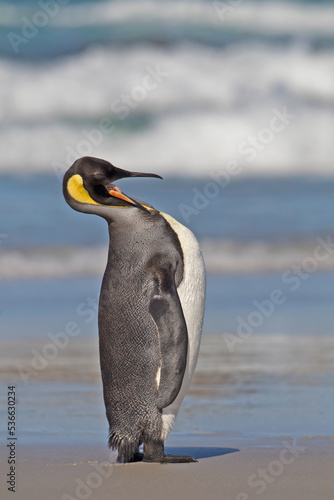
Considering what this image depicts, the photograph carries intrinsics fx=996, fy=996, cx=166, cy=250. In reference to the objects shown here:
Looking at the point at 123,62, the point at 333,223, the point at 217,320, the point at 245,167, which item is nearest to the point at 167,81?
the point at 123,62

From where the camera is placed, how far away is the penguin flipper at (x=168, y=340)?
4164 mm

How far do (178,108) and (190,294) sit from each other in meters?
18.3

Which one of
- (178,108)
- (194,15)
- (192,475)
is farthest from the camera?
(194,15)

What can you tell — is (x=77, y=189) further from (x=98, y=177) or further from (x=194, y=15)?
(x=194, y=15)

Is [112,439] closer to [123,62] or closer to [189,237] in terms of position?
[189,237]

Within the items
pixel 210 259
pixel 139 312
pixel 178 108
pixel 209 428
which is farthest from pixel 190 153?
pixel 139 312

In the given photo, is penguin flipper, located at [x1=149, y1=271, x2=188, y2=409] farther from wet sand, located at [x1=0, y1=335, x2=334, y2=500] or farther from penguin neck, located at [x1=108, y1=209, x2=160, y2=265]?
wet sand, located at [x1=0, y1=335, x2=334, y2=500]

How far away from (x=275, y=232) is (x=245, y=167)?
6.13 m

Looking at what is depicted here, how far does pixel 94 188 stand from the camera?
421cm

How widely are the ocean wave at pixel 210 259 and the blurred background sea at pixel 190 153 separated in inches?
1.6

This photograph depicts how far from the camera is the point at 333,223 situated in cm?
1567

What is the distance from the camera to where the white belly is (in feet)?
14.1

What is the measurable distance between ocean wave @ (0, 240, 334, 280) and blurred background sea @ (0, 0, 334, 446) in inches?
1.6

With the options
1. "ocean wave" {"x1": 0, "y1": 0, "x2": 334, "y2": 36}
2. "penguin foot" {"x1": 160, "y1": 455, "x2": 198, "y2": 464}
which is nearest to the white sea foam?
"ocean wave" {"x1": 0, "y1": 0, "x2": 334, "y2": 36}
